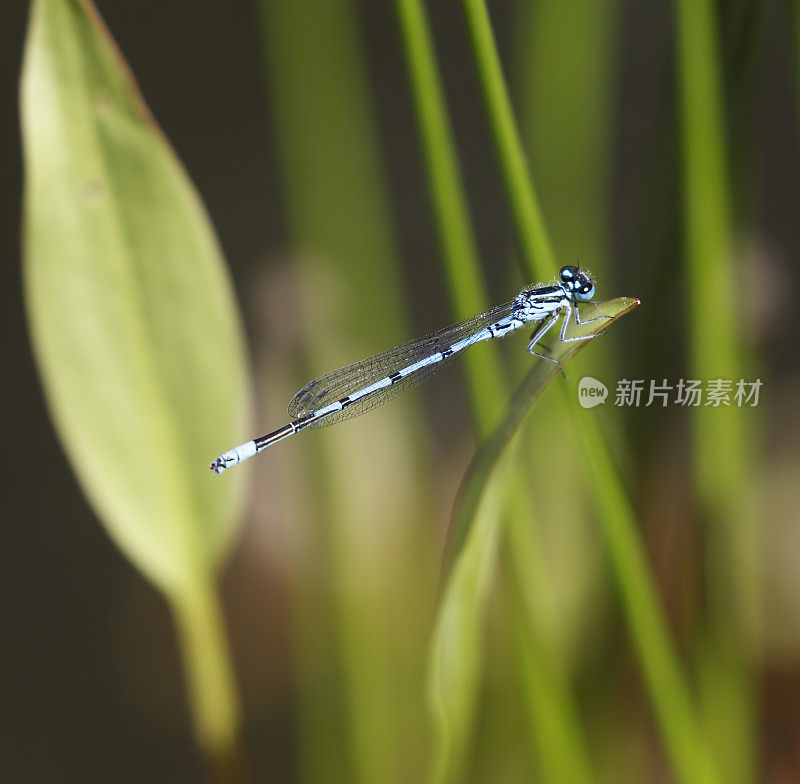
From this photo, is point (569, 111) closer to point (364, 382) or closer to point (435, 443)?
point (364, 382)

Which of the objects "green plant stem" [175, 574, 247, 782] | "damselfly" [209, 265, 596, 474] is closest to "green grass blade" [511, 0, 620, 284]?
"damselfly" [209, 265, 596, 474]

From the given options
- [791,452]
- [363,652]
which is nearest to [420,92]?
[363,652]

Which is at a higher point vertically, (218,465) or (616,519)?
(218,465)

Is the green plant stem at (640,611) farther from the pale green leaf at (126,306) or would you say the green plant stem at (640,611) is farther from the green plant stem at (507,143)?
the pale green leaf at (126,306)

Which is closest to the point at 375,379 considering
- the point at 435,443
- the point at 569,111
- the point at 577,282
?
the point at 577,282

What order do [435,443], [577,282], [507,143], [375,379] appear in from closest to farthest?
1. [507,143]
2. [577,282]
3. [375,379]
4. [435,443]

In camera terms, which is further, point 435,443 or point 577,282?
point 435,443
